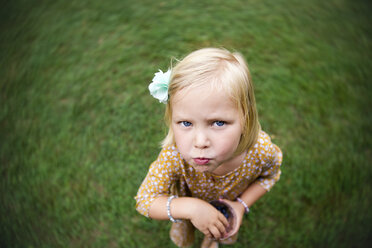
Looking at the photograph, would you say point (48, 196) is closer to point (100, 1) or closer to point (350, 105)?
point (100, 1)

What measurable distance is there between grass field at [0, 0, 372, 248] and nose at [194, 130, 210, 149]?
154 centimetres

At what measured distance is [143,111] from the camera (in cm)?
313

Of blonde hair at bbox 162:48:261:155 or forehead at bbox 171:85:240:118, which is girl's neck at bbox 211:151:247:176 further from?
forehead at bbox 171:85:240:118

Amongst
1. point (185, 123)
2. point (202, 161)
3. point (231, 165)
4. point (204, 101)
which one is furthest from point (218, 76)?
point (231, 165)

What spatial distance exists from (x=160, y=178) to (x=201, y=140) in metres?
0.46

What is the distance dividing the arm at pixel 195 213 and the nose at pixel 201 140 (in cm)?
42

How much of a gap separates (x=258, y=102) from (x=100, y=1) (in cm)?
257

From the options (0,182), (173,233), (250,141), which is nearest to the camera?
(250,141)

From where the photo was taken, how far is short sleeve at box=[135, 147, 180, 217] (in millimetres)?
1620

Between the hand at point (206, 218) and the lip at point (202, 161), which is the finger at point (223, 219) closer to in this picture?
the hand at point (206, 218)

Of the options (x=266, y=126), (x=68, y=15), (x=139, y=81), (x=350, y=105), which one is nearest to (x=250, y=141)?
(x=266, y=126)

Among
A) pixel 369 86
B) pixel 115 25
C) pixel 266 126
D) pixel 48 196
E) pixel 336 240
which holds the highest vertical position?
pixel 115 25

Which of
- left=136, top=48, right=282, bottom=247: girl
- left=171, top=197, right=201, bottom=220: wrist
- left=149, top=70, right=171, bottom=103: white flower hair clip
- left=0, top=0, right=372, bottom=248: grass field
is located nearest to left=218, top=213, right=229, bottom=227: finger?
left=136, top=48, right=282, bottom=247: girl

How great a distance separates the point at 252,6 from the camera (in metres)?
3.94
